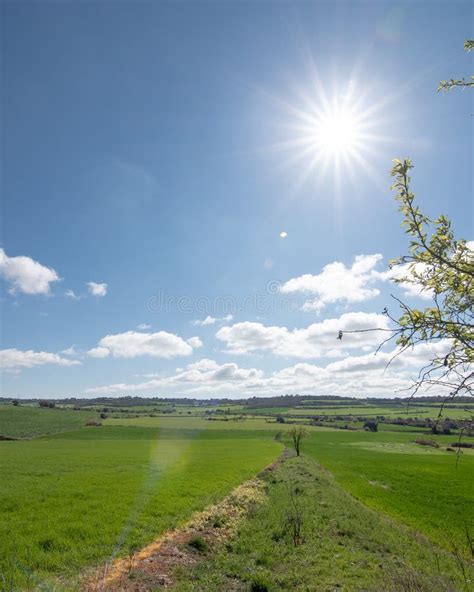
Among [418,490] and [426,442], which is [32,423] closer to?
[418,490]

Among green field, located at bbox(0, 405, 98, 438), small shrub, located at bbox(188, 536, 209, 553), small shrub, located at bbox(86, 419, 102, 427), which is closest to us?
small shrub, located at bbox(188, 536, 209, 553)

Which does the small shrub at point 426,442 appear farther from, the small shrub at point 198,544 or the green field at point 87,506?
the small shrub at point 198,544

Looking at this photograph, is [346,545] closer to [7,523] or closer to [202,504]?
[202,504]

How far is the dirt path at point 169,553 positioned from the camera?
530 inches

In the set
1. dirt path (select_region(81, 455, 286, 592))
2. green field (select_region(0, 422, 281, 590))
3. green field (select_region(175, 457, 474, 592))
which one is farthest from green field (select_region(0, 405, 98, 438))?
green field (select_region(175, 457, 474, 592))

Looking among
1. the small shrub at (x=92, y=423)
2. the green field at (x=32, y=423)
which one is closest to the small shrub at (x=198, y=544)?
the green field at (x=32, y=423)

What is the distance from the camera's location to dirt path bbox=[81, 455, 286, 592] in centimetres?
1346

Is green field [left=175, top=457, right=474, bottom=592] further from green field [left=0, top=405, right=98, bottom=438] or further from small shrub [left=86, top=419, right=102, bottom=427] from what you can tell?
small shrub [left=86, top=419, right=102, bottom=427]

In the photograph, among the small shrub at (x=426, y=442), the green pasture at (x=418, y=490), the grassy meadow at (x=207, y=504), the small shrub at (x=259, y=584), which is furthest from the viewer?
the small shrub at (x=426, y=442)

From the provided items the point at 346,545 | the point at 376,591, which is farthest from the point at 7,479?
the point at 376,591

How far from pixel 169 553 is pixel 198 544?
1811 millimetres

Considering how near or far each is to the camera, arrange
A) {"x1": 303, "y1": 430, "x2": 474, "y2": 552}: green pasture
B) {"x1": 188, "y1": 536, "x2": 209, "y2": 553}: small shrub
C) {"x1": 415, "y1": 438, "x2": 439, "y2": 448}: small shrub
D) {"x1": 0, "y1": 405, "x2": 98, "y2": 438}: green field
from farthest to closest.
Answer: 1. {"x1": 0, "y1": 405, "x2": 98, "y2": 438}: green field
2. {"x1": 415, "y1": 438, "x2": 439, "y2": 448}: small shrub
3. {"x1": 303, "y1": 430, "x2": 474, "y2": 552}: green pasture
4. {"x1": 188, "y1": 536, "x2": 209, "y2": 553}: small shrub

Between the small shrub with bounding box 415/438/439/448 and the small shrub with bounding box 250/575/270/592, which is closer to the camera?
the small shrub with bounding box 250/575/270/592

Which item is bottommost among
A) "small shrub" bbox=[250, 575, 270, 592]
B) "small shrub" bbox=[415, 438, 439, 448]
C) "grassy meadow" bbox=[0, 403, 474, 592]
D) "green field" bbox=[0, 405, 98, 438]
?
"small shrub" bbox=[415, 438, 439, 448]
